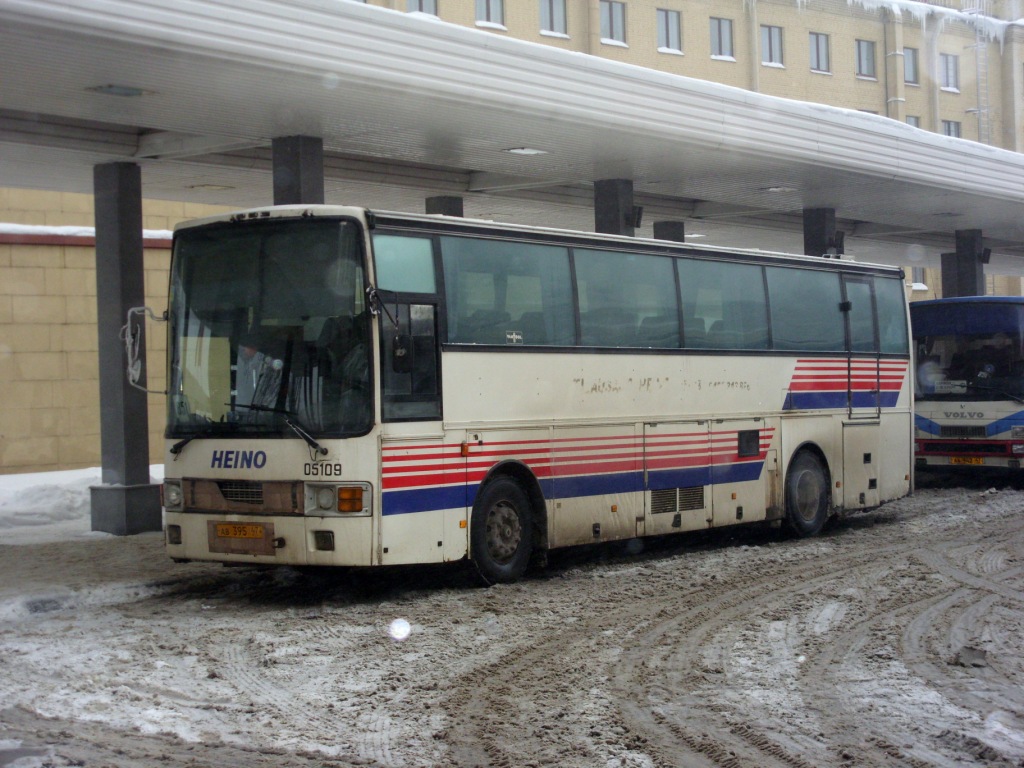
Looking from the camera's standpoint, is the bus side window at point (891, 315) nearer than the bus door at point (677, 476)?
No

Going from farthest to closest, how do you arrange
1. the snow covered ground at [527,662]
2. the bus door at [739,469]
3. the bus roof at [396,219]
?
the bus door at [739,469]
the bus roof at [396,219]
the snow covered ground at [527,662]

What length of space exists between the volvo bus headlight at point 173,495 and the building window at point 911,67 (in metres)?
47.1

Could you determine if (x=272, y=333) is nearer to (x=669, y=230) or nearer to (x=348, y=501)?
(x=348, y=501)

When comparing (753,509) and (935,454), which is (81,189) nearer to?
(753,509)

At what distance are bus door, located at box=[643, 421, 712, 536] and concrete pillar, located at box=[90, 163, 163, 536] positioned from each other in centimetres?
612

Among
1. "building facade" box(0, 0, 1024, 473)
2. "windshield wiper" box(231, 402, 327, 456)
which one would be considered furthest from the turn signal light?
"building facade" box(0, 0, 1024, 473)

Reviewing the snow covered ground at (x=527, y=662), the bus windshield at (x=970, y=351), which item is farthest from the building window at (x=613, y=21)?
the snow covered ground at (x=527, y=662)

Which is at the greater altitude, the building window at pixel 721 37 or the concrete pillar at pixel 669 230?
the building window at pixel 721 37

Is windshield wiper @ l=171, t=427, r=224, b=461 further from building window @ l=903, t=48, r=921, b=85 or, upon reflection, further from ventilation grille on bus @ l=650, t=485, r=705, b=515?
building window @ l=903, t=48, r=921, b=85

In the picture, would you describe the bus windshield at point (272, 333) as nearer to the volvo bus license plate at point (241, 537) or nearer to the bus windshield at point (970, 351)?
the volvo bus license plate at point (241, 537)

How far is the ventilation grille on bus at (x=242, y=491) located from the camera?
36.4ft

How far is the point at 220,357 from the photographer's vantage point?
11336 mm

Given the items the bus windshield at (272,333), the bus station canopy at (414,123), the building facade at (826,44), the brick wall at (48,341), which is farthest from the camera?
the building facade at (826,44)

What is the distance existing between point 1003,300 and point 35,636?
55.0 ft
